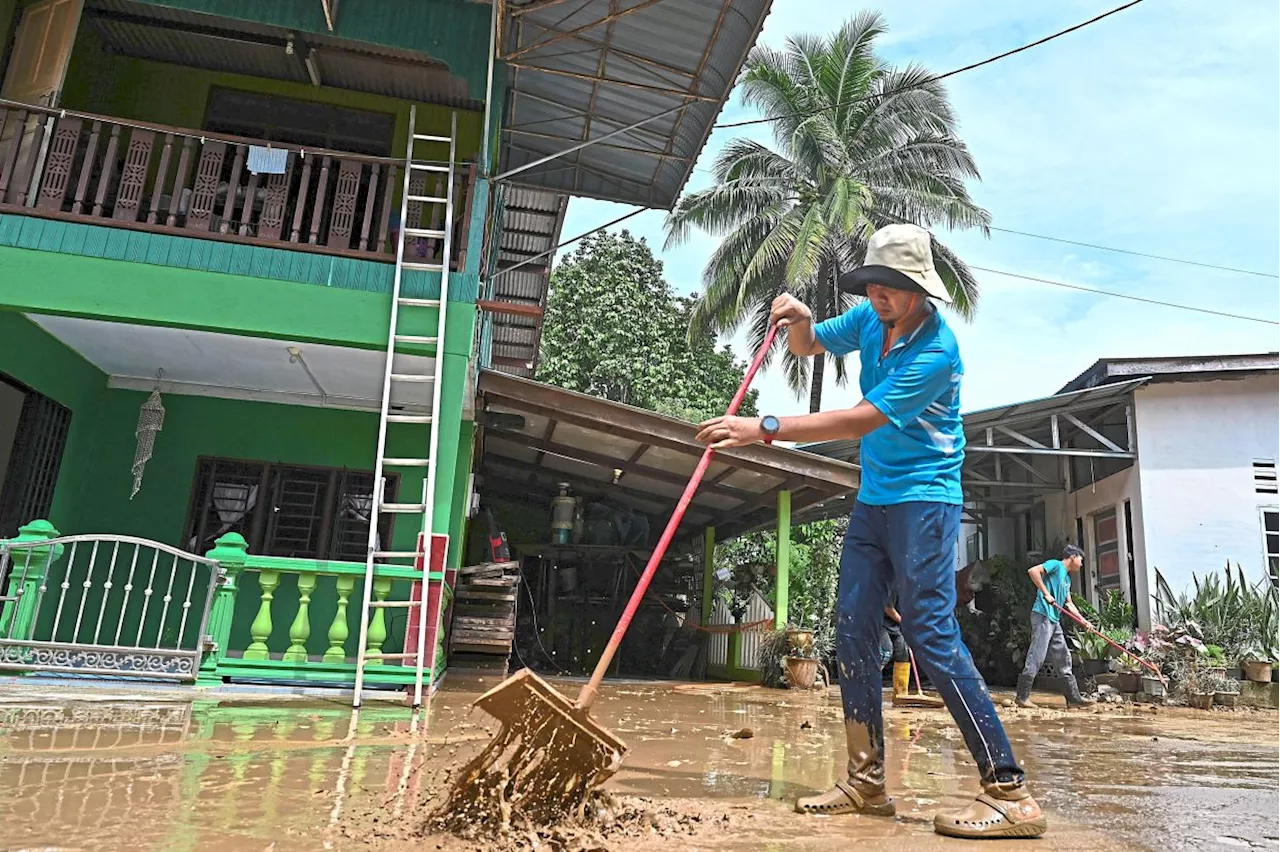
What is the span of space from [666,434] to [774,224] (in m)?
12.1

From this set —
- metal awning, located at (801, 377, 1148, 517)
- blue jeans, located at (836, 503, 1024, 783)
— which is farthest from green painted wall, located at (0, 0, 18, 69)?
metal awning, located at (801, 377, 1148, 517)

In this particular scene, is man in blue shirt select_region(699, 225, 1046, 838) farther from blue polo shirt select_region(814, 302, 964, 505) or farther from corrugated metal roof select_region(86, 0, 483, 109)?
corrugated metal roof select_region(86, 0, 483, 109)

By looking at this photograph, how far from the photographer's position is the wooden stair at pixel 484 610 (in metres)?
9.16

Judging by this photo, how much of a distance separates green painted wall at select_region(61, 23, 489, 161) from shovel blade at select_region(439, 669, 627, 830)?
301 inches

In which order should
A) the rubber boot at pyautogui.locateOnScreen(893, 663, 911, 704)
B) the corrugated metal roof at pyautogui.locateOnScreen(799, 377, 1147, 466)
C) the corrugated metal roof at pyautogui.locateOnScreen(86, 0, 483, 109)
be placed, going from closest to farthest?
the corrugated metal roof at pyautogui.locateOnScreen(86, 0, 483, 109)
the rubber boot at pyautogui.locateOnScreen(893, 663, 911, 704)
the corrugated metal roof at pyautogui.locateOnScreen(799, 377, 1147, 466)

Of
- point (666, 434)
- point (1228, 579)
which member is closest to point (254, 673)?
point (666, 434)

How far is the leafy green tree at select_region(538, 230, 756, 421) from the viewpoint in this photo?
1001 inches

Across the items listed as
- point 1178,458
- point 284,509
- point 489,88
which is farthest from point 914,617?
point 1178,458

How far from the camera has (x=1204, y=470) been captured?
12.8 metres

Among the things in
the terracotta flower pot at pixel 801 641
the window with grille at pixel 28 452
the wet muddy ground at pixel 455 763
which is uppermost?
the window with grille at pixel 28 452

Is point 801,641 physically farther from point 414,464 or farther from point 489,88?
point 489,88

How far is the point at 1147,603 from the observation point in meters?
12.6

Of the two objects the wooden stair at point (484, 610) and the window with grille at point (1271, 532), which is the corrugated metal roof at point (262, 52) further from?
the window with grille at point (1271, 532)

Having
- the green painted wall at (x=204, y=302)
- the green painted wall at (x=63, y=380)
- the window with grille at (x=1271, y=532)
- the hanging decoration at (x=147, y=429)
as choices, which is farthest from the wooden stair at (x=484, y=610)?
the window with grille at (x=1271, y=532)
